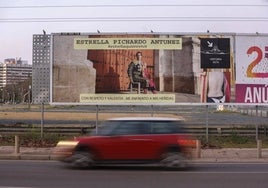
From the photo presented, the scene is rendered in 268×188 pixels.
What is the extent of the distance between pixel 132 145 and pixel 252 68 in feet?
43.5

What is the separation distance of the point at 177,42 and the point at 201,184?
611 inches

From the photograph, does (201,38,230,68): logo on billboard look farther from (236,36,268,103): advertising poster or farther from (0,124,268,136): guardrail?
(0,124,268,136): guardrail

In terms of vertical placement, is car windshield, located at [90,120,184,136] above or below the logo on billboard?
below

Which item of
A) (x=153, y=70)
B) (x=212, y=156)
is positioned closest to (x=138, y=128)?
(x=212, y=156)

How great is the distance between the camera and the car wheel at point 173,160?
14.7m

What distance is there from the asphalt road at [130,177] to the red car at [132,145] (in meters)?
0.36

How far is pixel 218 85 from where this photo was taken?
26000 millimetres

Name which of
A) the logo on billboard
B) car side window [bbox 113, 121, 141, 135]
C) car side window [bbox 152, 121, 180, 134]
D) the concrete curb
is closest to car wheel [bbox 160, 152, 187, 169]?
car side window [bbox 152, 121, 180, 134]

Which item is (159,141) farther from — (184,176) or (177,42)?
(177,42)

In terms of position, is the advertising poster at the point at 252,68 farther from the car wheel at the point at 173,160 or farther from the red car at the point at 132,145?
the car wheel at the point at 173,160

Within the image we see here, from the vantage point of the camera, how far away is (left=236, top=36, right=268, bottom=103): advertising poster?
1021 inches

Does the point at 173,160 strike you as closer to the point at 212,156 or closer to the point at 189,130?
the point at 212,156

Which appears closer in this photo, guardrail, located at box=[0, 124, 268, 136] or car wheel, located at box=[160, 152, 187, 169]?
car wheel, located at box=[160, 152, 187, 169]

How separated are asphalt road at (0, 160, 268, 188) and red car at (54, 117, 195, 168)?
1.17 feet
